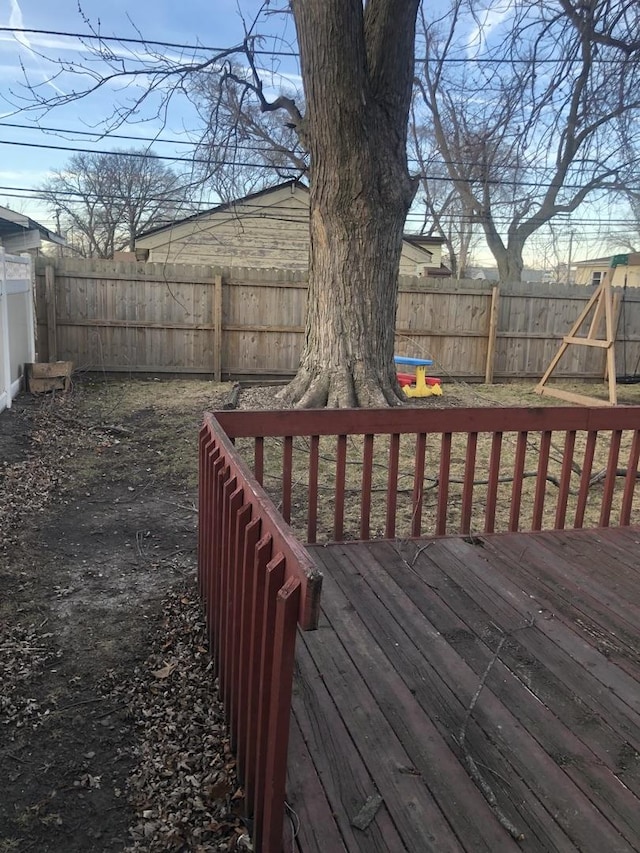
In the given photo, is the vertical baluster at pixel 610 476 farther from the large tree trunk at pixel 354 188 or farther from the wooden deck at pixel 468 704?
the large tree trunk at pixel 354 188

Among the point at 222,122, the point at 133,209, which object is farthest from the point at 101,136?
the point at 133,209

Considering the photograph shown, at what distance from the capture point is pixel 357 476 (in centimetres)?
574

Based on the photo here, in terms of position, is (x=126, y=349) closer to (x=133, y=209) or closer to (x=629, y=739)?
(x=629, y=739)

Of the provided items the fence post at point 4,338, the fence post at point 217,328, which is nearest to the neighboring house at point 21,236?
the fence post at point 217,328

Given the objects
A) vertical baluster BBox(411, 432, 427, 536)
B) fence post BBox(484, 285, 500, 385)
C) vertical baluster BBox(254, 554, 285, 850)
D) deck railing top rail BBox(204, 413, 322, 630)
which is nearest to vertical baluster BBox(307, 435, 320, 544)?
vertical baluster BBox(411, 432, 427, 536)

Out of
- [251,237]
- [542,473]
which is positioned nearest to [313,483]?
[542,473]

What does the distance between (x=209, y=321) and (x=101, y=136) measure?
137 inches

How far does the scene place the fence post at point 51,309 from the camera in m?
10.1

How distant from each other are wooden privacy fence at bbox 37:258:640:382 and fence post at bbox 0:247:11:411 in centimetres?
279

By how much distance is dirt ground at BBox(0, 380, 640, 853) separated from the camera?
6.21 ft

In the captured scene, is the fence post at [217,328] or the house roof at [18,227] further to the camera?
the house roof at [18,227]

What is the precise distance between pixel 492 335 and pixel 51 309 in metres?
7.52

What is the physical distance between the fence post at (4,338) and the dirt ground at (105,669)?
1792 millimetres

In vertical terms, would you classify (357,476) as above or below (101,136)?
below
